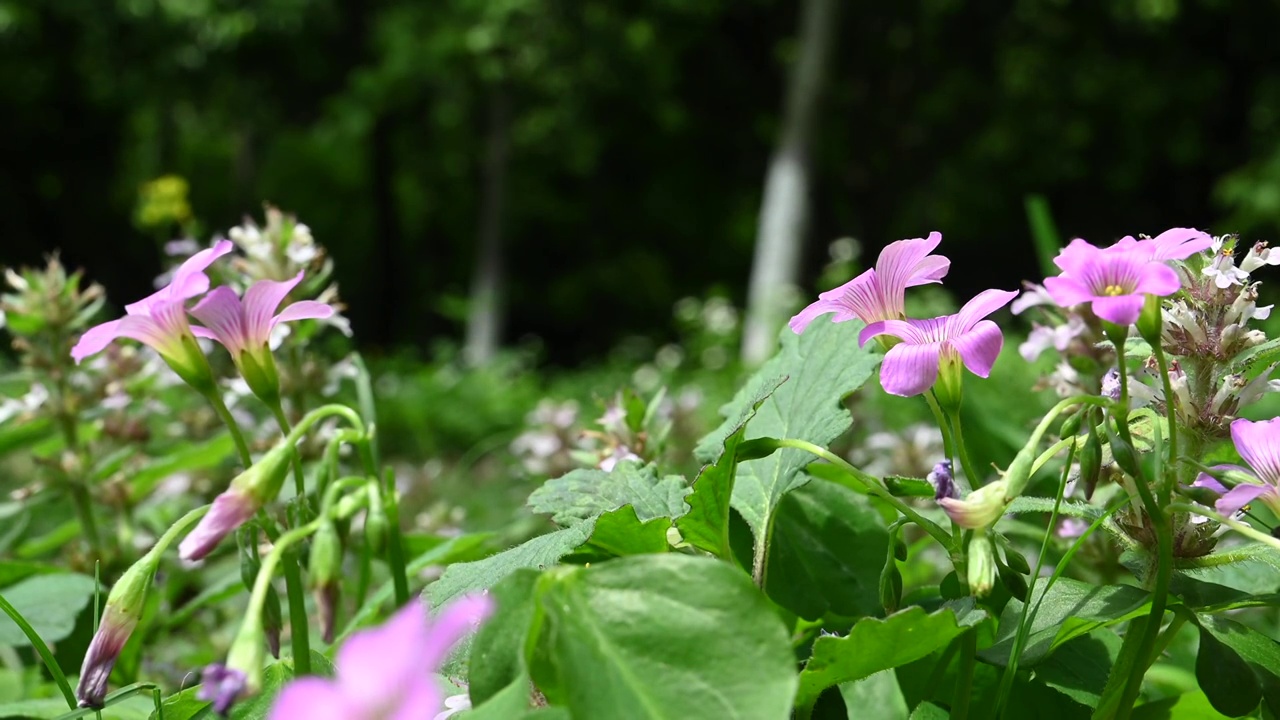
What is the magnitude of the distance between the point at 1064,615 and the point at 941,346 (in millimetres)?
186

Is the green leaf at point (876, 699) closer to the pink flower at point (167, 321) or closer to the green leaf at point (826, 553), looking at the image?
the green leaf at point (826, 553)

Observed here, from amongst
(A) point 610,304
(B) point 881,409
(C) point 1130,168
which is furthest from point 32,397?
(A) point 610,304

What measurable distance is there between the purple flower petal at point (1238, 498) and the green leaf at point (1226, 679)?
0.33 ft

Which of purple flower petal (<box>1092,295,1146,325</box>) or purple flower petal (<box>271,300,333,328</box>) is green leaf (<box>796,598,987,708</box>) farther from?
purple flower petal (<box>271,300,333,328</box>)

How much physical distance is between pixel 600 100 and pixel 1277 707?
1426 centimetres

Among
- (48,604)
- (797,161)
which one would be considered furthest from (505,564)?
(797,161)

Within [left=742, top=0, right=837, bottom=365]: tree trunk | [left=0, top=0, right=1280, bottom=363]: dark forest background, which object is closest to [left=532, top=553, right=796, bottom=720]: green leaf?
[left=742, top=0, right=837, bottom=365]: tree trunk

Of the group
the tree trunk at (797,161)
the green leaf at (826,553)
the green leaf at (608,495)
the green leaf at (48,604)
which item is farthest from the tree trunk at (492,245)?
the green leaf at (608,495)

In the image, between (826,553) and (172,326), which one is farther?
(826,553)

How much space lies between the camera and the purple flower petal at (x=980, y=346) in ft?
1.95

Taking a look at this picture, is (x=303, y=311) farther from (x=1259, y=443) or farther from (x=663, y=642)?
(x=1259, y=443)

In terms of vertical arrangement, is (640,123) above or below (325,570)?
below

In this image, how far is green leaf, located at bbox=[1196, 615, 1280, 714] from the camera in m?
0.61

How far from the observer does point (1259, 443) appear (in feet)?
2.04
